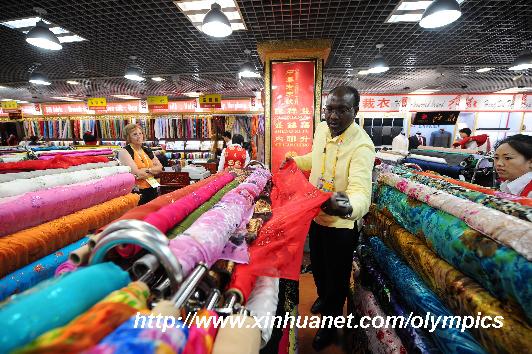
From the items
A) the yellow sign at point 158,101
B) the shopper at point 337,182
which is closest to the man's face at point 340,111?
the shopper at point 337,182

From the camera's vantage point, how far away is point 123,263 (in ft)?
2.72

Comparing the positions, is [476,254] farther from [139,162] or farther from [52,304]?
[139,162]

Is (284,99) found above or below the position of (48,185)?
above

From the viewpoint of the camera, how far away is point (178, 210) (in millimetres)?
1103

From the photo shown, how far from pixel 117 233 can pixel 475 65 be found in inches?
421

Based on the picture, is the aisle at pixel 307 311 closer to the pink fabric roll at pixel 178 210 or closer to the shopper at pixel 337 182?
the shopper at pixel 337 182

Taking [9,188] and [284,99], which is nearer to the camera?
[9,188]

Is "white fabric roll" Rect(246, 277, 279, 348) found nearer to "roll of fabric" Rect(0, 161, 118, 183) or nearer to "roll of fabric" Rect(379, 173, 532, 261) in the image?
"roll of fabric" Rect(379, 173, 532, 261)

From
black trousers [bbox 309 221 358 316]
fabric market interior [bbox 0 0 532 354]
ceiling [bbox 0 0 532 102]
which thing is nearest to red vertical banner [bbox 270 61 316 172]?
fabric market interior [bbox 0 0 532 354]

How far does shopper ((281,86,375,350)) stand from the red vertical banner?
3443mm

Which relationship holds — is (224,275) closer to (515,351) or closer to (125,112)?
(515,351)

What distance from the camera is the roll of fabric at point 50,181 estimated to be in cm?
142

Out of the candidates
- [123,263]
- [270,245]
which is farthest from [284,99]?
[123,263]

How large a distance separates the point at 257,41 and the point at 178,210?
5.82 metres
